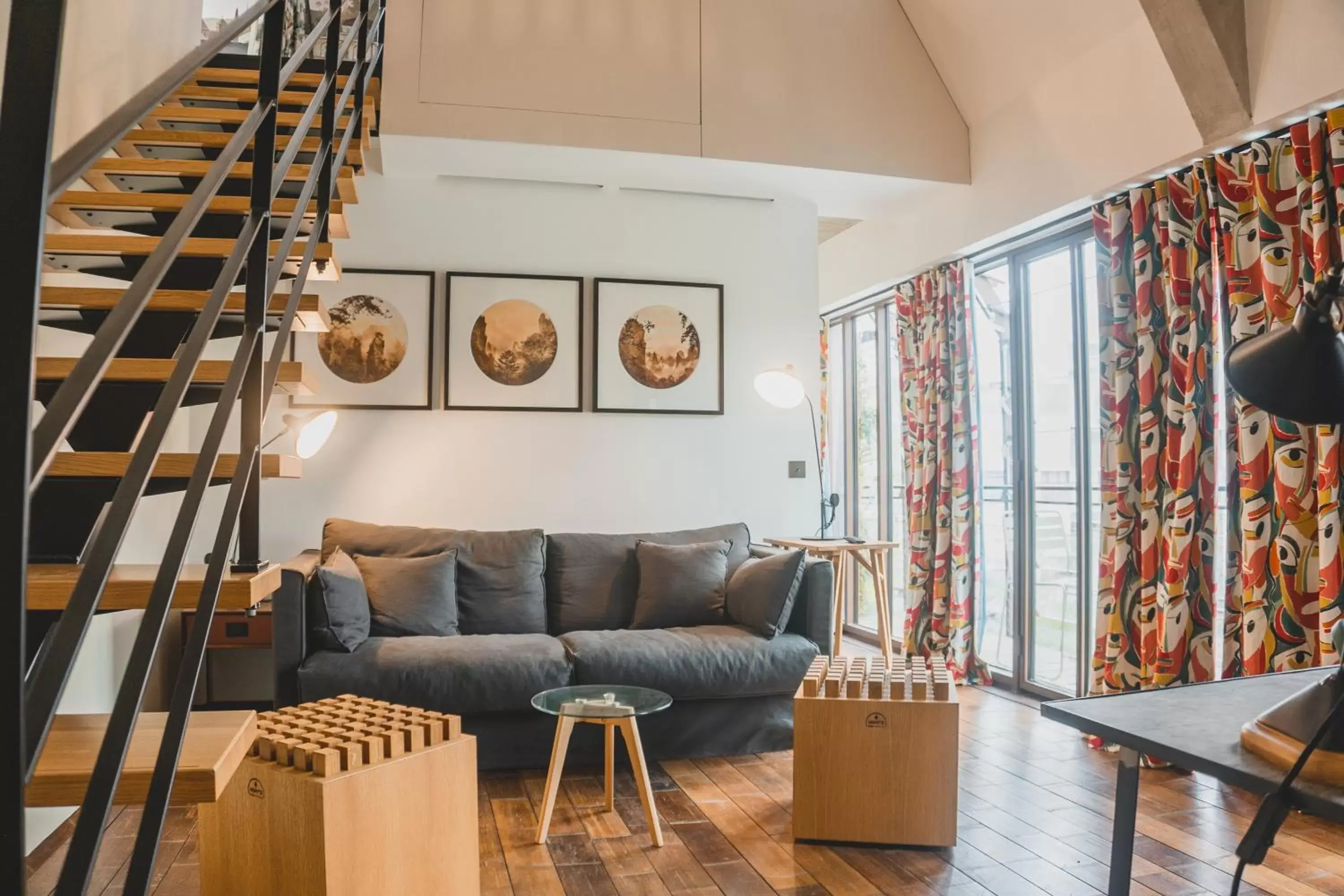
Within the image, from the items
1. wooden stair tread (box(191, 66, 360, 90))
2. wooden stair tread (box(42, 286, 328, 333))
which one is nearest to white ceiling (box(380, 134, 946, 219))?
wooden stair tread (box(191, 66, 360, 90))

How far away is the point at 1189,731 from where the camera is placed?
1191 mm

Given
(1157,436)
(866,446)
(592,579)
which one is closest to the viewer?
(1157,436)

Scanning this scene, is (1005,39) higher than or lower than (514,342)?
higher

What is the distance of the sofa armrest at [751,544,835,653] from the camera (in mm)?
4098

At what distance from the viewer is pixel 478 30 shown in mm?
4445

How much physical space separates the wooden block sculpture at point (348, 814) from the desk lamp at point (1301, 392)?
180cm

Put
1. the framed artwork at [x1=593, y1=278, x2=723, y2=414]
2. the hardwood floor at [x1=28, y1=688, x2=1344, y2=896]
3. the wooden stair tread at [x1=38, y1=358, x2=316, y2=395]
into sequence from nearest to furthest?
the wooden stair tread at [x1=38, y1=358, x2=316, y2=395], the hardwood floor at [x1=28, y1=688, x2=1344, y2=896], the framed artwork at [x1=593, y1=278, x2=723, y2=414]

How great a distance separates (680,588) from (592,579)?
0.42 m

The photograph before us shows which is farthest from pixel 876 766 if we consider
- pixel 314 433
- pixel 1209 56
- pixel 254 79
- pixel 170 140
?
pixel 254 79

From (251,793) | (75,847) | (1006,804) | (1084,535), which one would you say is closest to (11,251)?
(75,847)

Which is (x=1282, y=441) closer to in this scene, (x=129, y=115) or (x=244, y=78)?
(x=129, y=115)

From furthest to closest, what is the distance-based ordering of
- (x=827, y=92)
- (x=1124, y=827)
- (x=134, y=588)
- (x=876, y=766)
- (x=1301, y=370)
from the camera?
(x=827, y=92), (x=876, y=766), (x=134, y=588), (x=1124, y=827), (x=1301, y=370)

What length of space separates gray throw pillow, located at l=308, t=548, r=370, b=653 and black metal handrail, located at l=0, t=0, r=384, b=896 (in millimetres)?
1890

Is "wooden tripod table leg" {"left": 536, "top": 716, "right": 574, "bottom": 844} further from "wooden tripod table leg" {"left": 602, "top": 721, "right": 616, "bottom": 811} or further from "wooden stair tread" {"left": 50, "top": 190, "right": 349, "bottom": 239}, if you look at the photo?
"wooden stair tread" {"left": 50, "top": 190, "right": 349, "bottom": 239}
